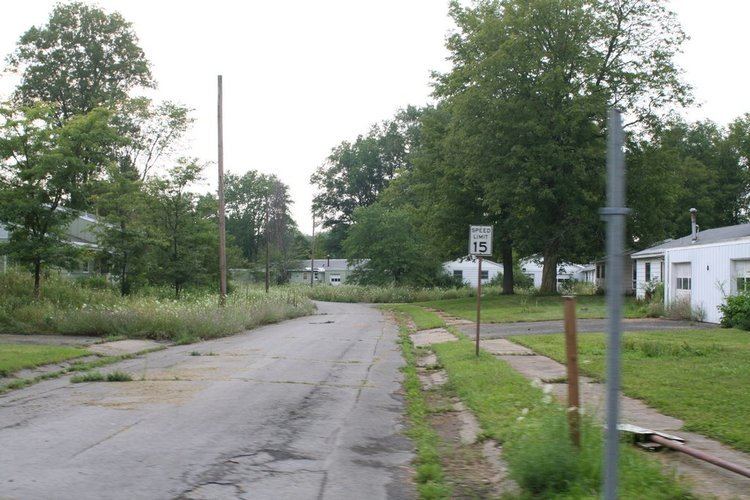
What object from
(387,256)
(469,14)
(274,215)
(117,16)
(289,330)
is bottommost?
(289,330)

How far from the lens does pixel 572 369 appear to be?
18.6 feet

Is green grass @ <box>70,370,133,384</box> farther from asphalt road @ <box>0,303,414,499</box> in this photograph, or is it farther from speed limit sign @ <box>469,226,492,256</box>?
speed limit sign @ <box>469,226,492,256</box>

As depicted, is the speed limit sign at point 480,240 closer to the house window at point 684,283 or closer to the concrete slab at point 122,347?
the concrete slab at point 122,347

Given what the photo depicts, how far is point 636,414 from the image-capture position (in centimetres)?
823

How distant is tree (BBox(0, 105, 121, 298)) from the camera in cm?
2056

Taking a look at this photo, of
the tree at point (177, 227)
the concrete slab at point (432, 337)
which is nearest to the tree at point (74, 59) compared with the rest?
the tree at point (177, 227)

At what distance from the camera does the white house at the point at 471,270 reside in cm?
6688

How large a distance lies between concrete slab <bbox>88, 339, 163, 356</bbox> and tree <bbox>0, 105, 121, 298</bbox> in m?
5.07

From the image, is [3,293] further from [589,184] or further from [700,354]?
[589,184]

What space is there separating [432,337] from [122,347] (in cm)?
936

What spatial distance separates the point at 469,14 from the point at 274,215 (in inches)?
1435

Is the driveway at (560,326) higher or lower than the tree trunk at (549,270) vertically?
lower

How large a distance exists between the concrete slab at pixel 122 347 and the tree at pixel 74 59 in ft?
108

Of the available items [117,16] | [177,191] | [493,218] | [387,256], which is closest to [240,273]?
[387,256]
